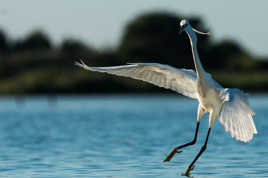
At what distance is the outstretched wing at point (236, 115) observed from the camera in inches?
417

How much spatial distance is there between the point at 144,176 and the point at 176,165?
6.10ft

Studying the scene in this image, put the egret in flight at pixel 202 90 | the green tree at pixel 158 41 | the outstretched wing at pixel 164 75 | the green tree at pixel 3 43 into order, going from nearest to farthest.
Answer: the egret in flight at pixel 202 90, the outstretched wing at pixel 164 75, the green tree at pixel 158 41, the green tree at pixel 3 43

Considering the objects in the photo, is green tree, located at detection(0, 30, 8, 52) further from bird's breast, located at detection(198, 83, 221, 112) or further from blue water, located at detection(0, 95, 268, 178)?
bird's breast, located at detection(198, 83, 221, 112)

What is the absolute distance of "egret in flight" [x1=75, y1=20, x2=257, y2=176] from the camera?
10789 millimetres

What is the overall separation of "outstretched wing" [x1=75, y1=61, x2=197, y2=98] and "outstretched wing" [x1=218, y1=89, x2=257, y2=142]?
1.82 m

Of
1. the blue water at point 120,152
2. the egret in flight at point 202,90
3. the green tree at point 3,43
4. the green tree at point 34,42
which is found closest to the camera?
the egret in flight at point 202,90

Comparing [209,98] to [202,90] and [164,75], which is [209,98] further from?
[164,75]

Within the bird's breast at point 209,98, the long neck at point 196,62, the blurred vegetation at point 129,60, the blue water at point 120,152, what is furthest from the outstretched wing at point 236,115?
the blurred vegetation at point 129,60

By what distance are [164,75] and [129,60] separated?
66.1 meters

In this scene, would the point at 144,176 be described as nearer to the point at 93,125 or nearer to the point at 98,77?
the point at 93,125

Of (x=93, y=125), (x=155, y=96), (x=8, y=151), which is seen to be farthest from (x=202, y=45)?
(x=8, y=151)

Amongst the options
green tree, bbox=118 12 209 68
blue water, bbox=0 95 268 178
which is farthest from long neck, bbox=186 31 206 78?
green tree, bbox=118 12 209 68

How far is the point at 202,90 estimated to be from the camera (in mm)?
12812

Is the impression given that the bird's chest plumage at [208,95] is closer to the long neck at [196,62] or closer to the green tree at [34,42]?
the long neck at [196,62]
